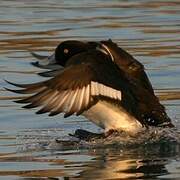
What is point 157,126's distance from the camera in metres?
10.4

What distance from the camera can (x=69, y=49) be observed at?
10594mm

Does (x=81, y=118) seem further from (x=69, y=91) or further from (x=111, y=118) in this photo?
(x=69, y=91)

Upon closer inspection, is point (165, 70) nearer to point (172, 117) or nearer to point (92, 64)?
point (172, 117)

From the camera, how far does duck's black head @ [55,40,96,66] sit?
414 inches

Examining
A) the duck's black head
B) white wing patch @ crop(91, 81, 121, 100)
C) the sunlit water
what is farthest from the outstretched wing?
the duck's black head

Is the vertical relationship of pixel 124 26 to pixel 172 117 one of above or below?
above

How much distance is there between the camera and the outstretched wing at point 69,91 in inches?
365

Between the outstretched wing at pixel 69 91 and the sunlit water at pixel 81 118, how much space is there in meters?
0.45

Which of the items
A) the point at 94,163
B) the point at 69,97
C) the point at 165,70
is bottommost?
the point at 94,163

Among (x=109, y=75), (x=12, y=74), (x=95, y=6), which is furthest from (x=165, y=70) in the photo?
(x=95, y=6)

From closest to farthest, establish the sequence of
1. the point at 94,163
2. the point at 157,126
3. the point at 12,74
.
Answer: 1. the point at 94,163
2. the point at 157,126
3. the point at 12,74

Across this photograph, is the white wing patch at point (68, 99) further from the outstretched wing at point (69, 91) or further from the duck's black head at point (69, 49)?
the duck's black head at point (69, 49)

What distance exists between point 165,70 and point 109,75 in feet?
13.9

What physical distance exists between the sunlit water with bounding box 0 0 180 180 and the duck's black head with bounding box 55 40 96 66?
2.41 feet
